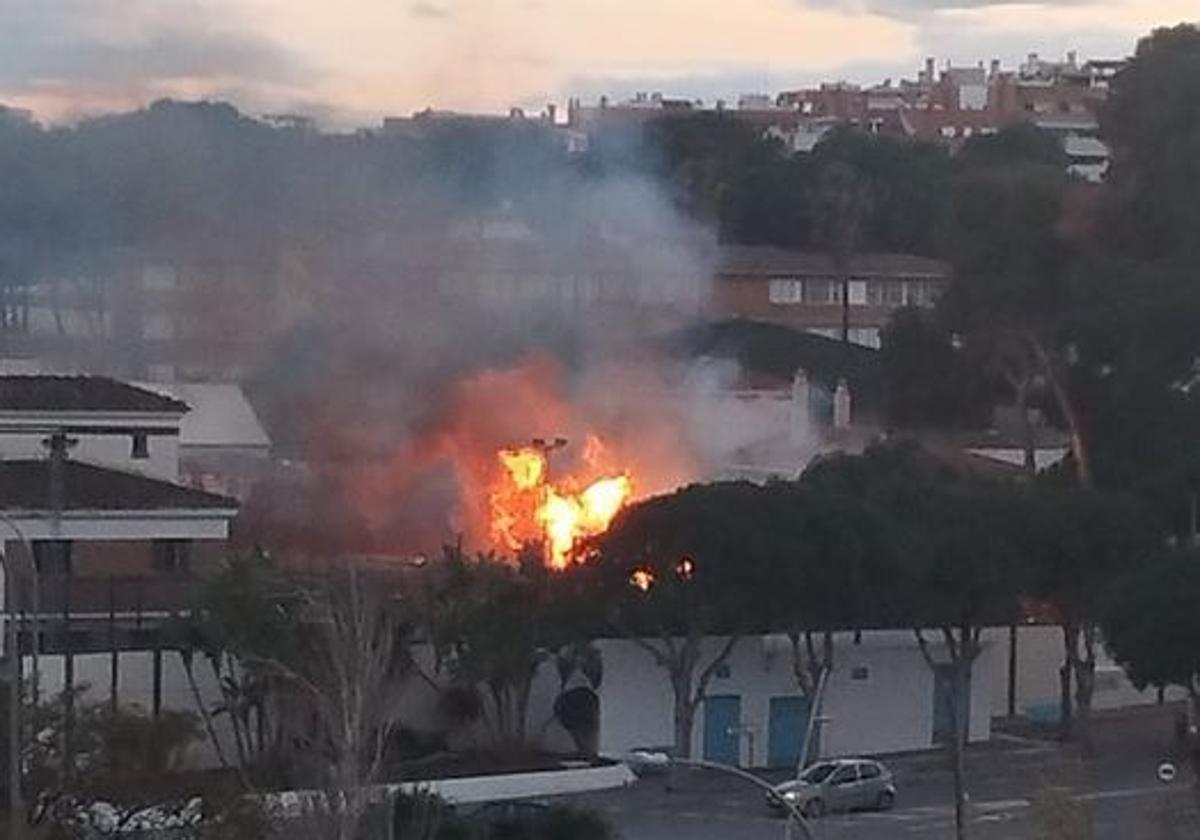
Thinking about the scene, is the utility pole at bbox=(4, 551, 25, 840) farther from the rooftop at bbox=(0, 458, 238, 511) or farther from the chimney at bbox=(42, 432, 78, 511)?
the rooftop at bbox=(0, 458, 238, 511)

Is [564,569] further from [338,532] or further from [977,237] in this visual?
[977,237]

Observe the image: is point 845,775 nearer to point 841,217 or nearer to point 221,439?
point 221,439

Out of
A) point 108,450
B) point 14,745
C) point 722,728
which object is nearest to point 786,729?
point 722,728

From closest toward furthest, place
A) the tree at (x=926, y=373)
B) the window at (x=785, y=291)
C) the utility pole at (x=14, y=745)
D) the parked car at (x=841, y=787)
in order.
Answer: the utility pole at (x=14, y=745), the parked car at (x=841, y=787), the tree at (x=926, y=373), the window at (x=785, y=291)

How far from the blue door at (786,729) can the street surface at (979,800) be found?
31.5 inches

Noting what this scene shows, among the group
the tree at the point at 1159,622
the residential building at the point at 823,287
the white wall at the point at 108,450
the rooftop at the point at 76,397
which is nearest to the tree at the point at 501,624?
the tree at the point at 1159,622

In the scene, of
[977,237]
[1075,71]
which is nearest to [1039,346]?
[977,237]

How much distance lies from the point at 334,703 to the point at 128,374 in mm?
32483

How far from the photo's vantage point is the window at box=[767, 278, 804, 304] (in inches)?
2906

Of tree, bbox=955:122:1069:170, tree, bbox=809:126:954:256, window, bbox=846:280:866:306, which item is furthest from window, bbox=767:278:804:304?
tree, bbox=955:122:1069:170

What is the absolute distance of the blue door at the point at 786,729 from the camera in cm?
3953

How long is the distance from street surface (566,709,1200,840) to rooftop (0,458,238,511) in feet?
25.0

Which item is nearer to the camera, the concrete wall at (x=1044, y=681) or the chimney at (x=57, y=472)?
the chimney at (x=57, y=472)

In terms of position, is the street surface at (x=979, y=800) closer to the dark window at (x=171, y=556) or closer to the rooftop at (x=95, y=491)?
the dark window at (x=171, y=556)
